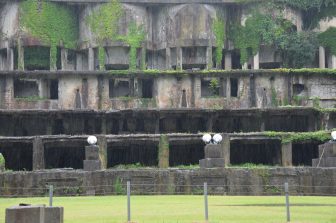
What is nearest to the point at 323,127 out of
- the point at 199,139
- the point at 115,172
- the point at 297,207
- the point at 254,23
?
the point at 199,139

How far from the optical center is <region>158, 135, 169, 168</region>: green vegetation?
49.4 m

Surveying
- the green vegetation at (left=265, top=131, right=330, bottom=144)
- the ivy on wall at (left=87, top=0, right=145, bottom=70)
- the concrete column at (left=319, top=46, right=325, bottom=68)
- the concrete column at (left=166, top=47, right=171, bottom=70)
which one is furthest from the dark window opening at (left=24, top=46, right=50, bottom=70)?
the concrete column at (left=319, top=46, right=325, bottom=68)

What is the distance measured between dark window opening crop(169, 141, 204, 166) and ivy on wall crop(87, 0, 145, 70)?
14.6 metres

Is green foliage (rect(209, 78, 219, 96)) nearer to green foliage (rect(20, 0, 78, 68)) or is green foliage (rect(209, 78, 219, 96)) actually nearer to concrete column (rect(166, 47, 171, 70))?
concrete column (rect(166, 47, 171, 70))

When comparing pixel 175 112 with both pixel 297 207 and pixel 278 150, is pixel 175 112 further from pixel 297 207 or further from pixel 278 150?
pixel 297 207

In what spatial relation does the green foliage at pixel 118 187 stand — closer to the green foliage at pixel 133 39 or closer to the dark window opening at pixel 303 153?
the dark window opening at pixel 303 153

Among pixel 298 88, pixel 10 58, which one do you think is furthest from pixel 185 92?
pixel 10 58

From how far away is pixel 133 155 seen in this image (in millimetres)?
53531

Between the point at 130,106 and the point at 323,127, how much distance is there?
1569 cm

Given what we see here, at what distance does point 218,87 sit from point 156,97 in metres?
5.30

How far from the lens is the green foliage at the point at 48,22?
6525 cm

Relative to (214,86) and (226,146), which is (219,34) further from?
(226,146)

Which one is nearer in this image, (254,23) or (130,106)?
(130,106)

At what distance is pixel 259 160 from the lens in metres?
54.2
